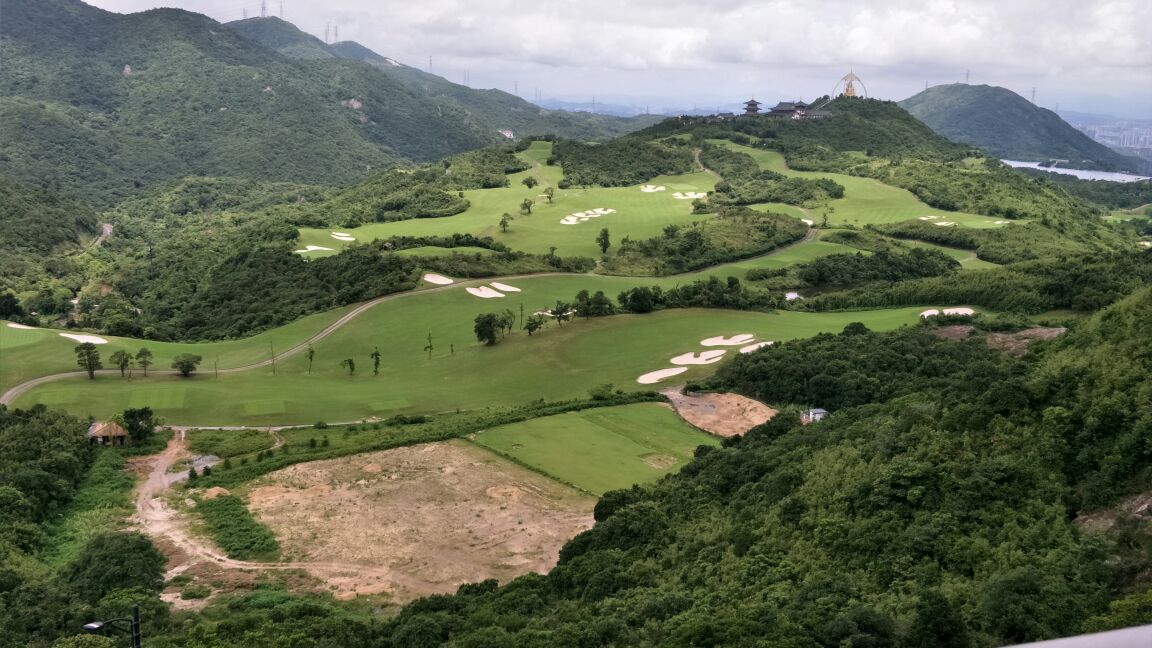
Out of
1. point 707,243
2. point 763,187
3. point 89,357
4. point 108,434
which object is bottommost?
point 108,434

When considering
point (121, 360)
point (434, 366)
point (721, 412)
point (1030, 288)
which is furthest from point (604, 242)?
point (121, 360)

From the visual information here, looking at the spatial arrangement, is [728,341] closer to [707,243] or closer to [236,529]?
[236,529]

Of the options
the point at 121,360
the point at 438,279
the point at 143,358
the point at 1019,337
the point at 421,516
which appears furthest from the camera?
the point at 438,279

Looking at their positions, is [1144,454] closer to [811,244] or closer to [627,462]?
[627,462]

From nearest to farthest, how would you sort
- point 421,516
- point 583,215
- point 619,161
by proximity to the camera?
point 421,516 < point 583,215 < point 619,161

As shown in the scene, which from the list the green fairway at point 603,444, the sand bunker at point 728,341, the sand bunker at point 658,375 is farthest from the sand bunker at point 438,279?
the green fairway at point 603,444
